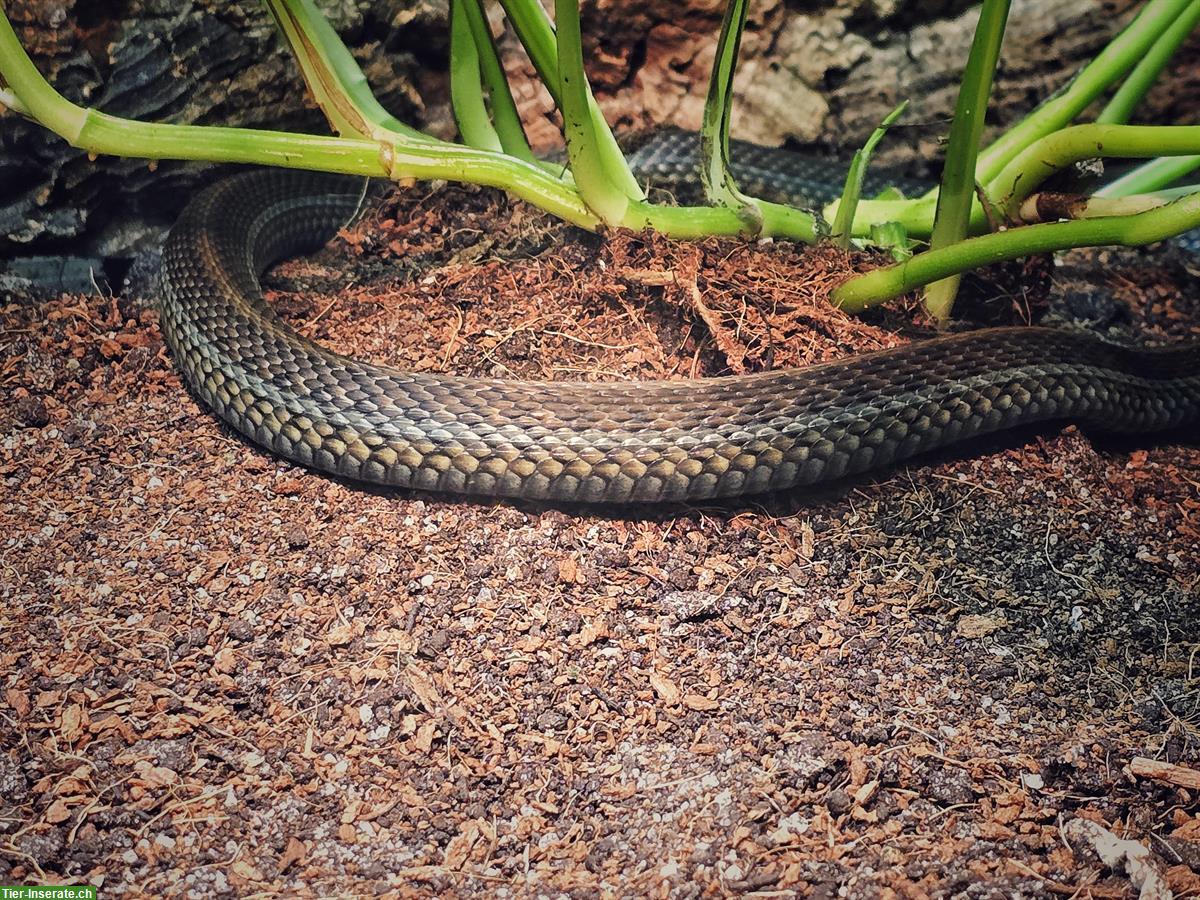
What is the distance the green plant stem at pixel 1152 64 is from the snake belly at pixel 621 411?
91 centimetres

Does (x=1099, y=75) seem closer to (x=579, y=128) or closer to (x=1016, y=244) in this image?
(x=1016, y=244)

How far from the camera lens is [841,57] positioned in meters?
4.29

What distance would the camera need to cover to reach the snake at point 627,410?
8.11 feet

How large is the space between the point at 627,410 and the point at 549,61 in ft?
3.40

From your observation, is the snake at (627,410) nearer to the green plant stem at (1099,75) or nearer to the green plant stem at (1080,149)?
the green plant stem at (1080,149)

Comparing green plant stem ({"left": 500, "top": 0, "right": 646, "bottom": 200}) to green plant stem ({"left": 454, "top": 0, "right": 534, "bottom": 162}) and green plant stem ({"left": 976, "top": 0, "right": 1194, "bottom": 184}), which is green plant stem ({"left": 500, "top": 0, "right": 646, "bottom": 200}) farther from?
green plant stem ({"left": 976, "top": 0, "right": 1194, "bottom": 184})

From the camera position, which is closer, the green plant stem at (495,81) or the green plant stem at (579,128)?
the green plant stem at (579,128)

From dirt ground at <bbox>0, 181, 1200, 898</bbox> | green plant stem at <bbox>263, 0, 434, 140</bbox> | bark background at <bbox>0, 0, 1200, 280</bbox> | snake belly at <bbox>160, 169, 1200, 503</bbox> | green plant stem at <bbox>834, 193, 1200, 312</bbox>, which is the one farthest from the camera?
bark background at <bbox>0, 0, 1200, 280</bbox>

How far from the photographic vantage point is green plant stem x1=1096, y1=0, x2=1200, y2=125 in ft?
9.64

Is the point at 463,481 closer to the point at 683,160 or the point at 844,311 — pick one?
the point at 844,311

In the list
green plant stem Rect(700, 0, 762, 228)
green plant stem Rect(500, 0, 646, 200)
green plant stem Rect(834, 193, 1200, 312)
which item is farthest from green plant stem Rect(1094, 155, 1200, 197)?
green plant stem Rect(500, 0, 646, 200)

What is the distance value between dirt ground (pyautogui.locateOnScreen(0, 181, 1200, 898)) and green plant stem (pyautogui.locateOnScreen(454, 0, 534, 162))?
1.09ft

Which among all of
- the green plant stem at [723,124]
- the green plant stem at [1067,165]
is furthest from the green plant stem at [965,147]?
the green plant stem at [723,124]

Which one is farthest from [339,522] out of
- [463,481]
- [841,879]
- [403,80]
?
[403,80]
